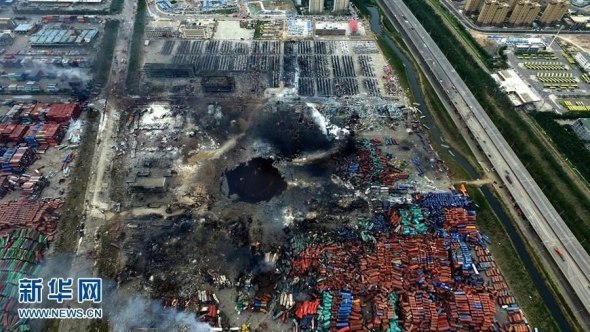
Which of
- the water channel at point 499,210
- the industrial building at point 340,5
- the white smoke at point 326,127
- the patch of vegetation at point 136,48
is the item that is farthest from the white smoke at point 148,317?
the industrial building at point 340,5

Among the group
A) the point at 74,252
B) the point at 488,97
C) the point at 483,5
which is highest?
the point at 483,5

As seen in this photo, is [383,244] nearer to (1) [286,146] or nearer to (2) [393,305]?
(2) [393,305]

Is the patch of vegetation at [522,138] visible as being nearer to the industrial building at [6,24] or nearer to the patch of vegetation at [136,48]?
the patch of vegetation at [136,48]

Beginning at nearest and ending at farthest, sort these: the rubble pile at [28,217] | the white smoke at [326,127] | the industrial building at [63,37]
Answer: the rubble pile at [28,217] → the white smoke at [326,127] → the industrial building at [63,37]

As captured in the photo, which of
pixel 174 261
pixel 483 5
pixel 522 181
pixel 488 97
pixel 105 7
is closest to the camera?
pixel 174 261

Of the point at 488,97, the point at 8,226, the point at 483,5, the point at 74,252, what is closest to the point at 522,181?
the point at 488,97

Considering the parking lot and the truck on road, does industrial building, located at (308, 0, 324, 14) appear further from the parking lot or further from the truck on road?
the truck on road
